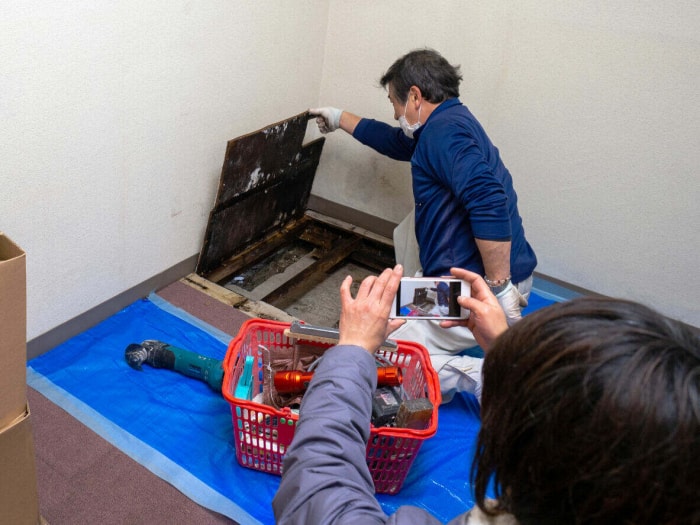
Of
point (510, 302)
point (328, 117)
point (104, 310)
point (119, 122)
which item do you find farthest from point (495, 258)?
point (104, 310)

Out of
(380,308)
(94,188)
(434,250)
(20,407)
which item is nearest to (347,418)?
(380,308)

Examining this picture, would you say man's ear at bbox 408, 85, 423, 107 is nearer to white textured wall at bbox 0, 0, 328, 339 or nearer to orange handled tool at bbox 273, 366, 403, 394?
white textured wall at bbox 0, 0, 328, 339

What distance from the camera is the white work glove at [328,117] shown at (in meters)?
2.63

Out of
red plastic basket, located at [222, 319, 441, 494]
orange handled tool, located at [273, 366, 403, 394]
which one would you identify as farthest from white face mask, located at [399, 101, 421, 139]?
orange handled tool, located at [273, 366, 403, 394]

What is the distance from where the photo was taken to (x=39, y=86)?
1.58 meters

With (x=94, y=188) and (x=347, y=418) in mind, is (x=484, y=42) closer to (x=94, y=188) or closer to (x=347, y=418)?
(x=94, y=188)

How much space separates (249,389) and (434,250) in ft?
2.63

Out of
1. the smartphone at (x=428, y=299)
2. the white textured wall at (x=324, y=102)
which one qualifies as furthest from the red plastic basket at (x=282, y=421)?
the white textured wall at (x=324, y=102)

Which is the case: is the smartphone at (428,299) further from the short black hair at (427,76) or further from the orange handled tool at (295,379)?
Result: the short black hair at (427,76)

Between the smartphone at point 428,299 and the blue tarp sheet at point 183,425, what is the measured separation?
612mm

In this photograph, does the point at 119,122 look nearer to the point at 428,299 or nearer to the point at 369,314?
the point at 428,299

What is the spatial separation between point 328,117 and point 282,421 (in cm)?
156

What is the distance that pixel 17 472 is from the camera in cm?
120

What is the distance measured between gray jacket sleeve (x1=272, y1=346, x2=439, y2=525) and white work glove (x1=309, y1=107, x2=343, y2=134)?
1914 mm
